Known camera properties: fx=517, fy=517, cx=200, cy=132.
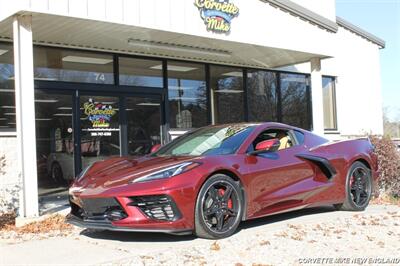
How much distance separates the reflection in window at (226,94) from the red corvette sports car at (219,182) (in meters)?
5.76

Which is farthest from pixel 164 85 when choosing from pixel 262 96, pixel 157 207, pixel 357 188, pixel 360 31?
pixel 360 31

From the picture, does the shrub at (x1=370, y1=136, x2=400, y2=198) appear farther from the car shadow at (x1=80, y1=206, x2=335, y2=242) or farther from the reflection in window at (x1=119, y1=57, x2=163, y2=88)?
the reflection in window at (x1=119, y1=57, x2=163, y2=88)

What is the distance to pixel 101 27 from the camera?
8.98 meters

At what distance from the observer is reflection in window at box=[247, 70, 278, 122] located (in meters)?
14.2

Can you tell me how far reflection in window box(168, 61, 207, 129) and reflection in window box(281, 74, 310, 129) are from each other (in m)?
3.19

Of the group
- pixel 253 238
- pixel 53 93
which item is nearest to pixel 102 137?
pixel 53 93

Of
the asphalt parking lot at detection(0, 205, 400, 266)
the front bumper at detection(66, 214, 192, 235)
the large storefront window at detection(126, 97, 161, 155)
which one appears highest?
the large storefront window at detection(126, 97, 161, 155)

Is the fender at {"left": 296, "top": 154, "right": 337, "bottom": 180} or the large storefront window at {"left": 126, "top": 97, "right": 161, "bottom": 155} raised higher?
the large storefront window at {"left": 126, "top": 97, "right": 161, "bottom": 155}

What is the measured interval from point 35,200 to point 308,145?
158 inches

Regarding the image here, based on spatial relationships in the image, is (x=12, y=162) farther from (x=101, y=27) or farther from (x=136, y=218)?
(x=136, y=218)

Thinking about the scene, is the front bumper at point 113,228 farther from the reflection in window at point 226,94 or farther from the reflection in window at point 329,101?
the reflection in window at point 329,101

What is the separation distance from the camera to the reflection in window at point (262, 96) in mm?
14234

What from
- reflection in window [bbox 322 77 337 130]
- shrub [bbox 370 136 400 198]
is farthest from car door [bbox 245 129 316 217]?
reflection in window [bbox 322 77 337 130]

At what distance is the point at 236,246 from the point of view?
5508mm
